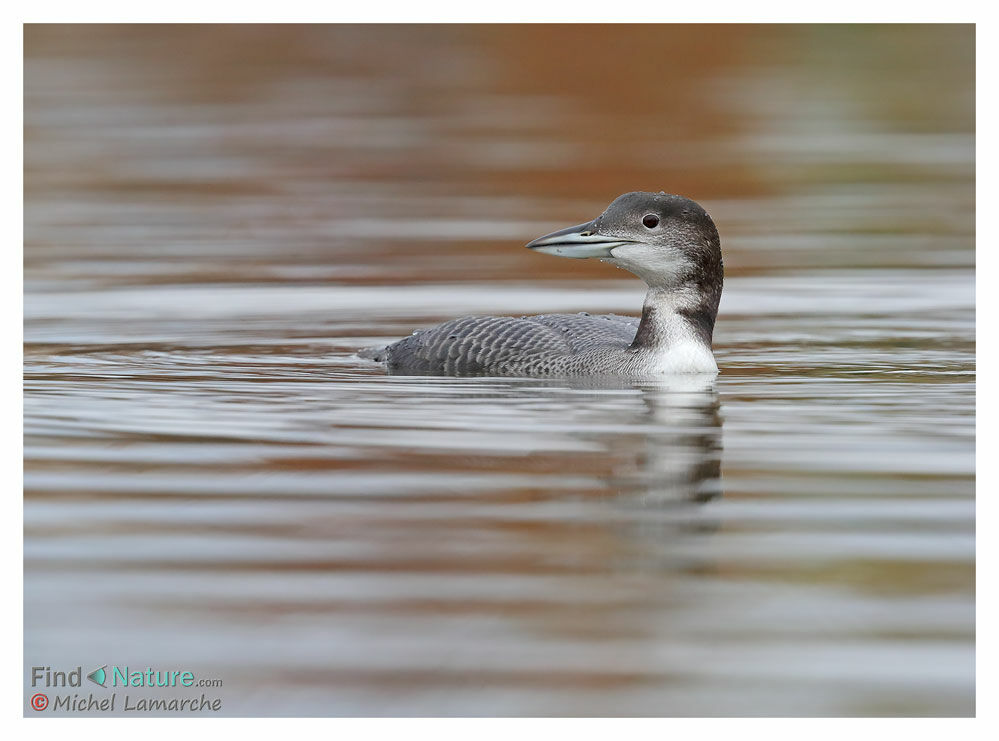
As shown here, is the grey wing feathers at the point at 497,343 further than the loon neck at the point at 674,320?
Yes

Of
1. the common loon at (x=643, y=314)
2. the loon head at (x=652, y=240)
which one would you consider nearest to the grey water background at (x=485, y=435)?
the common loon at (x=643, y=314)

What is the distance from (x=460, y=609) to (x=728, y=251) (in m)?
7.28

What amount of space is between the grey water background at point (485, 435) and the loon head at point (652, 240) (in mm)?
510

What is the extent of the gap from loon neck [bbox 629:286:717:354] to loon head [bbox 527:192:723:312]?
0.02m

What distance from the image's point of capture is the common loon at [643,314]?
724 centimetres

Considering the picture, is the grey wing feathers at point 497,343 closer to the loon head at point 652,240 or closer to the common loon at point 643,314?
the common loon at point 643,314

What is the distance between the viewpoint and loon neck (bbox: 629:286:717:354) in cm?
730

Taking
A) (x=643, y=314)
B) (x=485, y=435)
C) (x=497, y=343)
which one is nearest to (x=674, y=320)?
(x=643, y=314)

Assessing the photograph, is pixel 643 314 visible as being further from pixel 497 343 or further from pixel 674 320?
pixel 497 343

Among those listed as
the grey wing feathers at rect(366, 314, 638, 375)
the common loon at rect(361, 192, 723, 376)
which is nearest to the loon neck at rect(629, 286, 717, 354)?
the common loon at rect(361, 192, 723, 376)

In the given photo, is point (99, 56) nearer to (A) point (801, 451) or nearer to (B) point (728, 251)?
(B) point (728, 251)

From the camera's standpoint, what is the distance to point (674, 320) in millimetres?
7312

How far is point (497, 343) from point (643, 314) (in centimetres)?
62

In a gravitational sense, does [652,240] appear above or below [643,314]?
above
